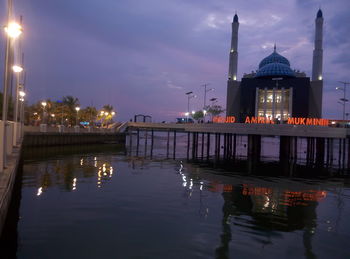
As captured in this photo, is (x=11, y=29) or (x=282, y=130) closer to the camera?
(x=11, y=29)

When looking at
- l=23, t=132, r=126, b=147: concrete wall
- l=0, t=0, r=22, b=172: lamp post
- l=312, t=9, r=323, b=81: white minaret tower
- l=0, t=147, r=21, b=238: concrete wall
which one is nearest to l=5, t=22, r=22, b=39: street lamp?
l=0, t=0, r=22, b=172: lamp post

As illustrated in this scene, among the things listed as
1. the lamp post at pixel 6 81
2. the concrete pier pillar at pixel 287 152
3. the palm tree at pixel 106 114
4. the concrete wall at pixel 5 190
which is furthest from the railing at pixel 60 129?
the lamp post at pixel 6 81

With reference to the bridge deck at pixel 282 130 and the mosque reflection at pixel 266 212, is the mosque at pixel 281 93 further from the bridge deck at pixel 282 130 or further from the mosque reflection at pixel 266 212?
the mosque reflection at pixel 266 212

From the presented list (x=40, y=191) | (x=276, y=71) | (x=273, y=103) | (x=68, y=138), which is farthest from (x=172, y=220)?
(x=276, y=71)

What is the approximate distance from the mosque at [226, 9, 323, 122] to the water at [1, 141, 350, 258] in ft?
205

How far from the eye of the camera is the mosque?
85.6 metres

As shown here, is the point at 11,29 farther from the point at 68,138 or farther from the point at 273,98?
the point at 273,98

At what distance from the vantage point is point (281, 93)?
89.8m

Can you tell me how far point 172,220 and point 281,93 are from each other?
81.5 m

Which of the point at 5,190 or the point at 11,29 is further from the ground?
the point at 11,29

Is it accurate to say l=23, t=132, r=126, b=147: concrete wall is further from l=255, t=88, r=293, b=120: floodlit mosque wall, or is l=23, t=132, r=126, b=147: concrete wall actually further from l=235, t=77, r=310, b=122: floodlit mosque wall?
l=255, t=88, r=293, b=120: floodlit mosque wall

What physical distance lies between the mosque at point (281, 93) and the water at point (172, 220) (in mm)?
62446

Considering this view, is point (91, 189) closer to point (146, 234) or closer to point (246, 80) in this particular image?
point (146, 234)

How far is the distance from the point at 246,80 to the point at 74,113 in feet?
204
